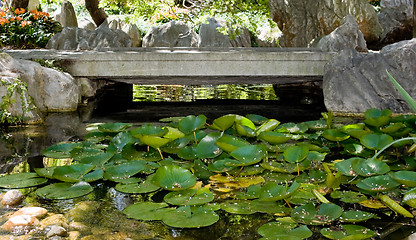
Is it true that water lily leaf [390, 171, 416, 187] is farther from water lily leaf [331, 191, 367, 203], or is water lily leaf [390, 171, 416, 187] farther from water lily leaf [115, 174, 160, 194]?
water lily leaf [115, 174, 160, 194]

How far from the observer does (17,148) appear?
12.3 ft

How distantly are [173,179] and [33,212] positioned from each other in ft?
2.50

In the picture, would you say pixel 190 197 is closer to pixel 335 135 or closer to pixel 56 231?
pixel 56 231

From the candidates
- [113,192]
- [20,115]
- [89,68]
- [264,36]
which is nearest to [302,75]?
[89,68]

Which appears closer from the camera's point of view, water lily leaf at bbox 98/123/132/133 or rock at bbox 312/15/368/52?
water lily leaf at bbox 98/123/132/133

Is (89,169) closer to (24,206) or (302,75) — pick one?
(24,206)

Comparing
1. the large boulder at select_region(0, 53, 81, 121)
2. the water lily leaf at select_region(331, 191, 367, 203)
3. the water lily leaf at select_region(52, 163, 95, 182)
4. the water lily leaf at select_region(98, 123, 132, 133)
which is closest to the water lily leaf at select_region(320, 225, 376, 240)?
the water lily leaf at select_region(331, 191, 367, 203)

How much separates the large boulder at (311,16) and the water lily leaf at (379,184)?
625cm

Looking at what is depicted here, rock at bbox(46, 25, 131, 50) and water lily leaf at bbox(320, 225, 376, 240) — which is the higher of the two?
rock at bbox(46, 25, 131, 50)

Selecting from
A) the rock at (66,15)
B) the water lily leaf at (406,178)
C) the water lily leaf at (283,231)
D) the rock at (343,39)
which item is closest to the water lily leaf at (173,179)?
the water lily leaf at (283,231)

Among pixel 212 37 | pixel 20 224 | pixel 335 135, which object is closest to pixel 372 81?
pixel 335 135

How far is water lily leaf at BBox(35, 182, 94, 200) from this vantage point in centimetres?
250

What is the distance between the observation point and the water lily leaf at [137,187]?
8.55 ft

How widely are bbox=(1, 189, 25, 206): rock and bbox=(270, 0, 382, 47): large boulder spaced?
22.9ft
